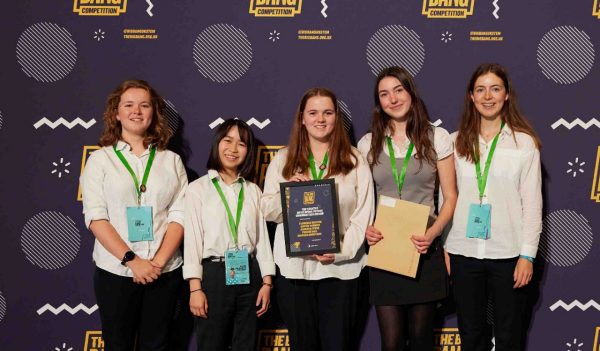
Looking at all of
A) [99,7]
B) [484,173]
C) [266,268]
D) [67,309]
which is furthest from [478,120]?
[67,309]

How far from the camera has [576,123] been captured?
3295mm

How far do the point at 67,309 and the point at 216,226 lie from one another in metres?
1.32

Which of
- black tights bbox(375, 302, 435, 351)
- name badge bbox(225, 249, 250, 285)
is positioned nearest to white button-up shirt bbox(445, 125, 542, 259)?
black tights bbox(375, 302, 435, 351)

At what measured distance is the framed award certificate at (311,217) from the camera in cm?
254

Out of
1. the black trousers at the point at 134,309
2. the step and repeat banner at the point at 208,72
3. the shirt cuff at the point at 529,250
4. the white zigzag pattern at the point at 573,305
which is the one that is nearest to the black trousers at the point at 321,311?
the black trousers at the point at 134,309

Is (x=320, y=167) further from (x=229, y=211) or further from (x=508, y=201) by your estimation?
(x=508, y=201)

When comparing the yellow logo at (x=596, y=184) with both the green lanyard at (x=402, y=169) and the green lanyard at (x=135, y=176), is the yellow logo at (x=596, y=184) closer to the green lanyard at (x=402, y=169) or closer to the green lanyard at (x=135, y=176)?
the green lanyard at (x=402, y=169)

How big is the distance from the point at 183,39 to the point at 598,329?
3.16 metres

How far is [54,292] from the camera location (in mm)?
3297

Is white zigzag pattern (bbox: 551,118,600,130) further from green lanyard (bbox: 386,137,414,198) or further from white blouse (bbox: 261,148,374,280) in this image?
white blouse (bbox: 261,148,374,280)

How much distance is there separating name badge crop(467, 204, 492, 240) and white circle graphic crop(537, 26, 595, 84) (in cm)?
114

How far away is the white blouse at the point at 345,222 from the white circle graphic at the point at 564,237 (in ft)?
4.43

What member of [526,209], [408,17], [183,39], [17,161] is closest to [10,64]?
[17,161]

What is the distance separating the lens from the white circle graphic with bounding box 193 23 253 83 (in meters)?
3.26
